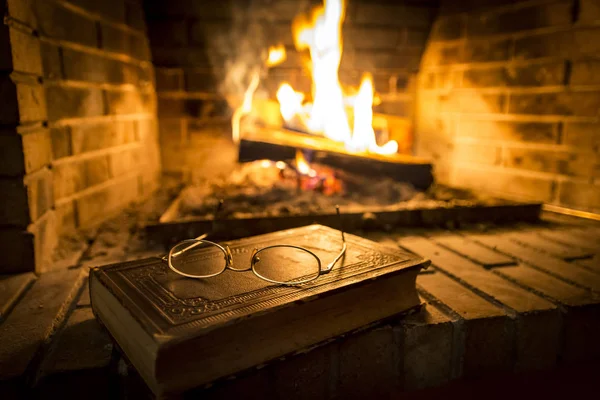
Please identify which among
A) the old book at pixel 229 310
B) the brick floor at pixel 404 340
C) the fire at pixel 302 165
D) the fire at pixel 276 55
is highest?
the fire at pixel 276 55

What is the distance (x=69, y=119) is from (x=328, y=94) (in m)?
2.24

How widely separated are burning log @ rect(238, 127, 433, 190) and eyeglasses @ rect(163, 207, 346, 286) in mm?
1850

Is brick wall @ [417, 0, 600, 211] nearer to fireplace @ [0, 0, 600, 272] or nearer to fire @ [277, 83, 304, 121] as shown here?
fireplace @ [0, 0, 600, 272]

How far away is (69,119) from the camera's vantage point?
2.51 meters

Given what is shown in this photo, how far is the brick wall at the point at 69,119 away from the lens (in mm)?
1936

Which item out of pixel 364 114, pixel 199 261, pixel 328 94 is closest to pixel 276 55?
pixel 328 94

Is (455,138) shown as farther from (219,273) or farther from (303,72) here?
(219,273)

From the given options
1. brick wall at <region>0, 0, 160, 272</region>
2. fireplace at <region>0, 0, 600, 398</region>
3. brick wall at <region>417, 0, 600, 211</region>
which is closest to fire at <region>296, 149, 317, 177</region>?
fireplace at <region>0, 0, 600, 398</region>

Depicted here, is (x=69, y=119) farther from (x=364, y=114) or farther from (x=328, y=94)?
(x=364, y=114)

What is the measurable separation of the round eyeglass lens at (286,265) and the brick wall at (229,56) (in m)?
2.70

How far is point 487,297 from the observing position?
1.70 m

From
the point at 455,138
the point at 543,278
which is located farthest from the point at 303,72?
the point at 543,278

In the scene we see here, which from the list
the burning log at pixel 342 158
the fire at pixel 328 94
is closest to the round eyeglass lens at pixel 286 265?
the burning log at pixel 342 158

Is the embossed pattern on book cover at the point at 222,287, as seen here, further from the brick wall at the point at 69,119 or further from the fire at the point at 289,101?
the fire at the point at 289,101
